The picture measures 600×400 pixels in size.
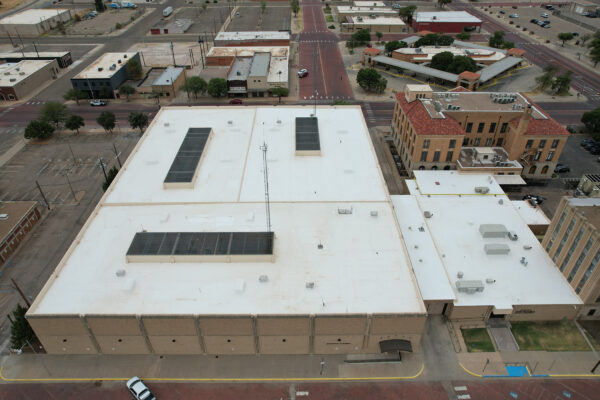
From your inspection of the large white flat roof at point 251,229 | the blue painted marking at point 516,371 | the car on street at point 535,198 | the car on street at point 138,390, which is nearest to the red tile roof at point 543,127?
the car on street at point 535,198

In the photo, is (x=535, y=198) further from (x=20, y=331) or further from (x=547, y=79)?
(x=20, y=331)

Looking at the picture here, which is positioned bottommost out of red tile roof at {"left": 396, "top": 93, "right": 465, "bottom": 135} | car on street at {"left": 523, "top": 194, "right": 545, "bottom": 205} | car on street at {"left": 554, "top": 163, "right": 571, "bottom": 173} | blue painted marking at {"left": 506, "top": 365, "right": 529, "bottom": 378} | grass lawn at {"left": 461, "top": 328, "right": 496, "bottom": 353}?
grass lawn at {"left": 461, "top": 328, "right": 496, "bottom": 353}

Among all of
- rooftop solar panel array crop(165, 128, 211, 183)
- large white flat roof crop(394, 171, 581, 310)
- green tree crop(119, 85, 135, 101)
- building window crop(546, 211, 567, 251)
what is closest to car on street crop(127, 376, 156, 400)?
rooftop solar panel array crop(165, 128, 211, 183)

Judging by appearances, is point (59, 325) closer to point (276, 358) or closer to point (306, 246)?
point (276, 358)

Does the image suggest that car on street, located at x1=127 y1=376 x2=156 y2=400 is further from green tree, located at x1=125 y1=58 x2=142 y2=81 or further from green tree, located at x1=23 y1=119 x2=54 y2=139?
green tree, located at x1=125 y1=58 x2=142 y2=81

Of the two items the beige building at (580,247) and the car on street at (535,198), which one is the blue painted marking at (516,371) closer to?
the beige building at (580,247)
